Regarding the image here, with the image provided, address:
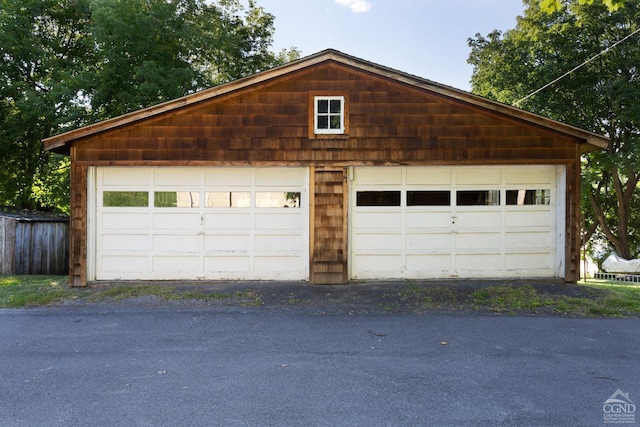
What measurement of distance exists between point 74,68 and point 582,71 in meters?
19.7

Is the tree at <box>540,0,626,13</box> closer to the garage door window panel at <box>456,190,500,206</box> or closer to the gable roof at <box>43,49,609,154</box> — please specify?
the gable roof at <box>43,49,609,154</box>

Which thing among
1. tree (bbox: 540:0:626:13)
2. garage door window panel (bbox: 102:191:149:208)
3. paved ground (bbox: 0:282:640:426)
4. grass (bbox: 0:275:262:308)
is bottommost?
paved ground (bbox: 0:282:640:426)

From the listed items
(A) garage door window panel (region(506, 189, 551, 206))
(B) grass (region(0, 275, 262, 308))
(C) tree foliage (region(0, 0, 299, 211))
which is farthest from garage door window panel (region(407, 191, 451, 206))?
(C) tree foliage (region(0, 0, 299, 211))

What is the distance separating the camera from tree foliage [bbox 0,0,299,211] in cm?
1568

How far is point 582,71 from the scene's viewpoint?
59.7ft

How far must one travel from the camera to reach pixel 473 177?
927cm

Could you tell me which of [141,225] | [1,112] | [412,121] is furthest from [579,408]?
[1,112]

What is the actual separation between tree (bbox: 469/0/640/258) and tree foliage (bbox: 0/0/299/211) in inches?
478

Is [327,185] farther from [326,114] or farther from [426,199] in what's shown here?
[426,199]

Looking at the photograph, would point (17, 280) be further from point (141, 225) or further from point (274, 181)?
point (274, 181)

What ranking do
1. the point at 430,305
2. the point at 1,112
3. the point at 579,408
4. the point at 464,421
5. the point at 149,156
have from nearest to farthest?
1. the point at 464,421
2. the point at 579,408
3. the point at 430,305
4. the point at 149,156
5. the point at 1,112

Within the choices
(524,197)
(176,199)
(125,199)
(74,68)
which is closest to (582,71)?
(524,197)

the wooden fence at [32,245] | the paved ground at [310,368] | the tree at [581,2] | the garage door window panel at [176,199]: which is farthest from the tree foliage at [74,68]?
the tree at [581,2]

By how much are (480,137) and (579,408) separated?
20.7 ft
